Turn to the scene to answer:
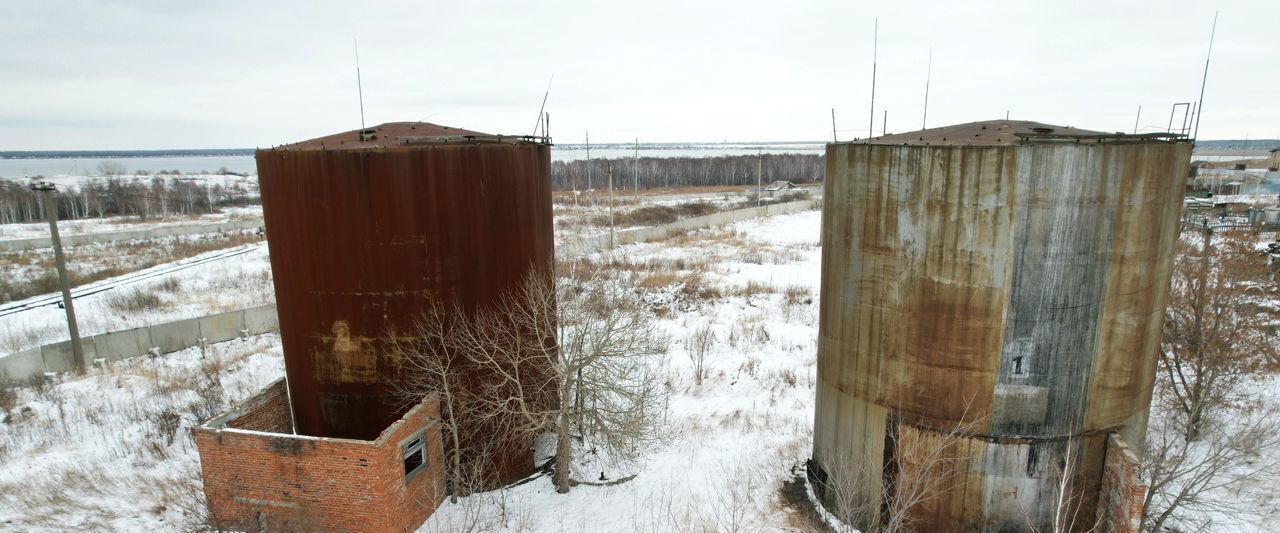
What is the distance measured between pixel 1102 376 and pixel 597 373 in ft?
Result: 26.2

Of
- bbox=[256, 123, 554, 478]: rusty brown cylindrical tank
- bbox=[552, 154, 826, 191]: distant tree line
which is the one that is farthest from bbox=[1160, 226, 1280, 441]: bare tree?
bbox=[552, 154, 826, 191]: distant tree line

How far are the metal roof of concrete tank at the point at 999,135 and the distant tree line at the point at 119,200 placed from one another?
2832 inches

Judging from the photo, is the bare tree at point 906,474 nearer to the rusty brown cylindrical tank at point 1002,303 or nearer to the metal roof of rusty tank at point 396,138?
the rusty brown cylindrical tank at point 1002,303

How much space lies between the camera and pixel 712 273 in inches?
1286

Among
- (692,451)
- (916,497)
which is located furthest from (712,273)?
(916,497)

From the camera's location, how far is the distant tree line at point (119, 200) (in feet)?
204

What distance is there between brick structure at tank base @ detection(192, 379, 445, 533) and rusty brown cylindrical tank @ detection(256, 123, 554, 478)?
1.19 metres

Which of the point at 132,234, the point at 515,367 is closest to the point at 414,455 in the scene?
the point at 515,367

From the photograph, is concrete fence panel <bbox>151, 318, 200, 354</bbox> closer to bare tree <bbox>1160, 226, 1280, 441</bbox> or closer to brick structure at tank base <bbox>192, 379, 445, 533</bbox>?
brick structure at tank base <bbox>192, 379, 445, 533</bbox>

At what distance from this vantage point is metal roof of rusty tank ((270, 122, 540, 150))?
422 inches

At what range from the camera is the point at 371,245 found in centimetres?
1066

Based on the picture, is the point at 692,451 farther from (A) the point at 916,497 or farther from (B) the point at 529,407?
(A) the point at 916,497

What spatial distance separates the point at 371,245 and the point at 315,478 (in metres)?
3.66

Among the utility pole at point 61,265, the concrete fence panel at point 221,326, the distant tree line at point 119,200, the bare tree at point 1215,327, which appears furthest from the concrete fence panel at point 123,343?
the distant tree line at point 119,200
